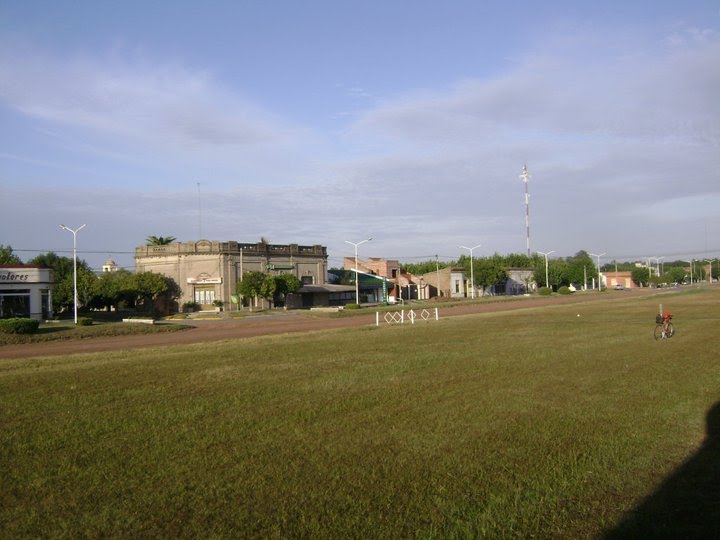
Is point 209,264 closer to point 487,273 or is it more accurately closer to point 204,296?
point 204,296

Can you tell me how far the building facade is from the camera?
79.6 m

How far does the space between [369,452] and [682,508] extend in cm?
401

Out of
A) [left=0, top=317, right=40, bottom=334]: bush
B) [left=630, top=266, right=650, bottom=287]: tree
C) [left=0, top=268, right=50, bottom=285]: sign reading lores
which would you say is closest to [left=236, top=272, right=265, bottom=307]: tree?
[left=0, top=268, right=50, bottom=285]: sign reading lores

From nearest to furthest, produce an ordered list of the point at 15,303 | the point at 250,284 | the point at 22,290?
1. the point at 15,303
2. the point at 22,290
3. the point at 250,284

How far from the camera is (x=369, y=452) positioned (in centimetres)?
909

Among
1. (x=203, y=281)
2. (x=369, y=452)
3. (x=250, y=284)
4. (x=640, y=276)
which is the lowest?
(x=369, y=452)

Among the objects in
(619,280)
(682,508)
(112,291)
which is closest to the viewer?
(682,508)

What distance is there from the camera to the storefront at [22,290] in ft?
168

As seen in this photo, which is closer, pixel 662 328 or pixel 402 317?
pixel 662 328

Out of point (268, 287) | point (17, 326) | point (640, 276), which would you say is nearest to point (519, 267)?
point (640, 276)

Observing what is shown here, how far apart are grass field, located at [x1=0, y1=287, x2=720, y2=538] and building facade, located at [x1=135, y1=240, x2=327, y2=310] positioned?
6211cm

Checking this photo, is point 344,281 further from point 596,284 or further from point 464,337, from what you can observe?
point 596,284

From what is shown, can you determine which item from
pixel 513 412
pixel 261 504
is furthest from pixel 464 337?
pixel 261 504

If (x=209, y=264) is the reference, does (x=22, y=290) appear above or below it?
below
